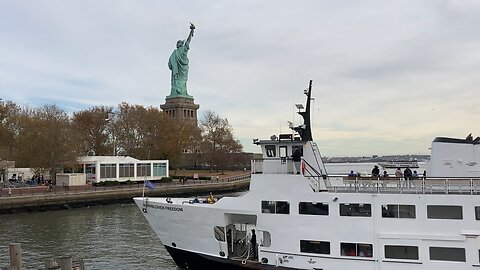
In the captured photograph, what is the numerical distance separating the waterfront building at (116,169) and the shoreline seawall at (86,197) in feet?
20.4

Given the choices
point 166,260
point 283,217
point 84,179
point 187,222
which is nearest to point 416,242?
point 283,217

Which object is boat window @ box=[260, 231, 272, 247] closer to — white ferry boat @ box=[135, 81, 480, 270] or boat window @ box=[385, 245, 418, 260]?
white ferry boat @ box=[135, 81, 480, 270]

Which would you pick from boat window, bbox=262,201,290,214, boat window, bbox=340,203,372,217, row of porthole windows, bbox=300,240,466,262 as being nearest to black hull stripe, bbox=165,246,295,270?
row of porthole windows, bbox=300,240,466,262

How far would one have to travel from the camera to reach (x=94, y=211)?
41.9 meters

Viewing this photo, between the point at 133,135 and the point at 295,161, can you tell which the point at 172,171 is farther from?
the point at 295,161

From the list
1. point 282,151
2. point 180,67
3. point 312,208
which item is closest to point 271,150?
point 282,151

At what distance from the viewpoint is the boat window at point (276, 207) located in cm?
1680

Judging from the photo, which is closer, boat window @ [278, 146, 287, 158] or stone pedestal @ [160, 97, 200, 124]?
boat window @ [278, 146, 287, 158]

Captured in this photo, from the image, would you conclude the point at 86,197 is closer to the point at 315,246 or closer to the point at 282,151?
the point at 282,151

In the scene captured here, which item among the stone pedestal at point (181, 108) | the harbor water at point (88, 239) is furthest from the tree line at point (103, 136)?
the stone pedestal at point (181, 108)

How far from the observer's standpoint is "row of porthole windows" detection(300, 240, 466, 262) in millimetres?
15211

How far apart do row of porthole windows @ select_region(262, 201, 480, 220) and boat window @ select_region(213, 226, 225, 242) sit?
206 cm

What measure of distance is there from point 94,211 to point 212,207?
27.2m

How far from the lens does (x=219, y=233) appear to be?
18.1 meters
